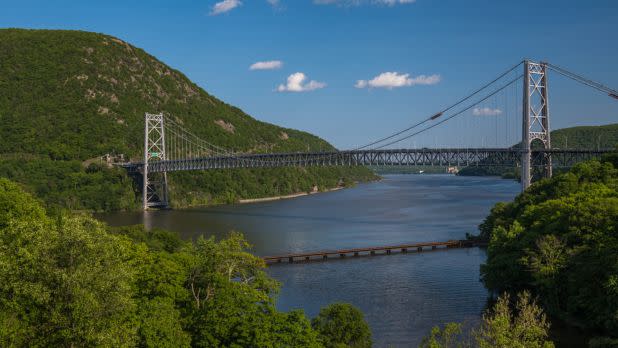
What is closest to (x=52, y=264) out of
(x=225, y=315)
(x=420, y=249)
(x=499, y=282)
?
(x=225, y=315)

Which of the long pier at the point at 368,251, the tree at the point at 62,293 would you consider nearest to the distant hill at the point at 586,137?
the long pier at the point at 368,251

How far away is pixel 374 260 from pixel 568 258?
10.8m

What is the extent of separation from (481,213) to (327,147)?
81.3 meters

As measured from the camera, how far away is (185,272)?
46.3 ft

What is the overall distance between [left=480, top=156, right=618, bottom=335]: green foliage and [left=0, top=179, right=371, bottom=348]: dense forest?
603 centimetres

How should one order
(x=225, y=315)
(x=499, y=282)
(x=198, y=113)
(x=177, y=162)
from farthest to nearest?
(x=198, y=113)
(x=177, y=162)
(x=499, y=282)
(x=225, y=315)

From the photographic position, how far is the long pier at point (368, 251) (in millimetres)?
27328

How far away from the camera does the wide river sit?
726 inches

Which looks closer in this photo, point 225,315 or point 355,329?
point 225,315

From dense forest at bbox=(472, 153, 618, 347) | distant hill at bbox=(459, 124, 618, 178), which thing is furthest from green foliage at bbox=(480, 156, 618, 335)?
distant hill at bbox=(459, 124, 618, 178)

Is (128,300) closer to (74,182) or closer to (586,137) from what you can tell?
(74,182)

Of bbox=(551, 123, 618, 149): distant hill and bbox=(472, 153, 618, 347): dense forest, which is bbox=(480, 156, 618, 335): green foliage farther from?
bbox=(551, 123, 618, 149): distant hill

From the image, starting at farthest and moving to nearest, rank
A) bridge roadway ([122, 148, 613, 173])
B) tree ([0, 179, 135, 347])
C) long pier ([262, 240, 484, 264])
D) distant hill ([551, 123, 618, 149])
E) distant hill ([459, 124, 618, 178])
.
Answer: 1. distant hill ([551, 123, 618, 149])
2. distant hill ([459, 124, 618, 178])
3. bridge roadway ([122, 148, 613, 173])
4. long pier ([262, 240, 484, 264])
5. tree ([0, 179, 135, 347])

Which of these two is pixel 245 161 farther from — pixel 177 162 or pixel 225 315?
pixel 225 315
